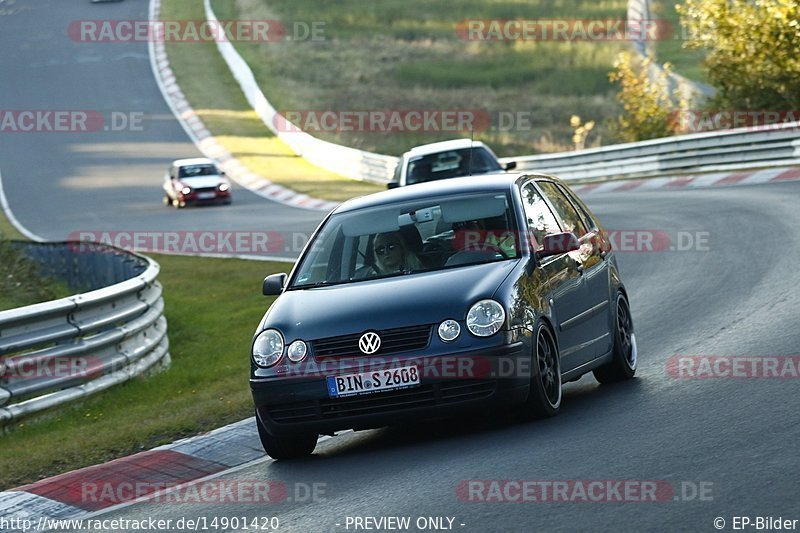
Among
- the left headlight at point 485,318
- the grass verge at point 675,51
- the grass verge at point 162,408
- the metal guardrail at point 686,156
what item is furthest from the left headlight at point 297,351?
the grass verge at point 675,51

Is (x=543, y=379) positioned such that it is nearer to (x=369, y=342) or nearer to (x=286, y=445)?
(x=369, y=342)

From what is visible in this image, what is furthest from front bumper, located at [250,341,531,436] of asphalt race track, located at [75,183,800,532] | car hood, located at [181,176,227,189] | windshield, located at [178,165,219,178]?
windshield, located at [178,165,219,178]

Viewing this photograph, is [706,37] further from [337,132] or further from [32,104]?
[32,104]

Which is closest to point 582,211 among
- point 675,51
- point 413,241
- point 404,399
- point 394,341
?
point 413,241

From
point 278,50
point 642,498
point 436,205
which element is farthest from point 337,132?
point 642,498

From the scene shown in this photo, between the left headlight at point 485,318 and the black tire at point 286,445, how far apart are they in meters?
1.29

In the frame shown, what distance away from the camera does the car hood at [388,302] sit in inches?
326

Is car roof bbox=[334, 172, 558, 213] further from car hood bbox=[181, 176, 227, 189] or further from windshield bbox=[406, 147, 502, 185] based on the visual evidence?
car hood bbox=[181, 176, 227, 189]

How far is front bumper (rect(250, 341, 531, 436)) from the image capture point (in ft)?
26.8

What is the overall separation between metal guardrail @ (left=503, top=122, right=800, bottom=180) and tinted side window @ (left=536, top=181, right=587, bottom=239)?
711 inches

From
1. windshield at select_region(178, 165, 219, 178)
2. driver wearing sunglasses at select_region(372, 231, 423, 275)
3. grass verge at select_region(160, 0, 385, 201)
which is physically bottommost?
grass verge at select_region(160, 0, 385, 201)

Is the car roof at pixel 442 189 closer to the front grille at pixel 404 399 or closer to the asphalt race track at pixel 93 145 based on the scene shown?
the front grille at pixel 404 399

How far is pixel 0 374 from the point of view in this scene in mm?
10484

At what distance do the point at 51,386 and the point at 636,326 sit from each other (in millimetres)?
5164
